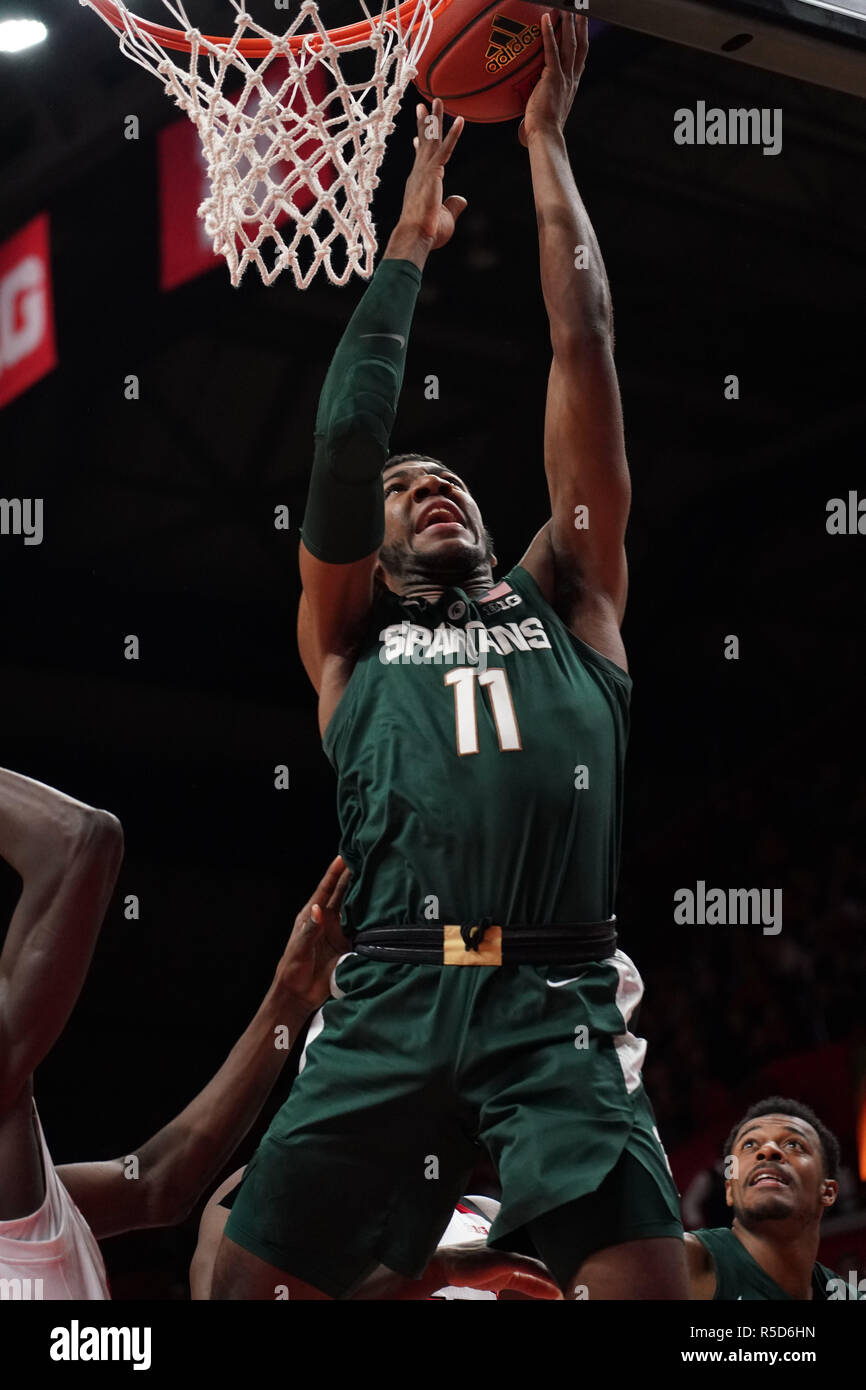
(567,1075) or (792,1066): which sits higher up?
(567,1075)

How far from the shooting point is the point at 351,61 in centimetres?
530

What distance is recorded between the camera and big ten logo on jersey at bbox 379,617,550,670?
3113 mm

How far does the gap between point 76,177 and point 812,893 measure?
370cm

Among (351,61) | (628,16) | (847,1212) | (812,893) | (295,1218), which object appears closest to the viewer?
(295,1218)

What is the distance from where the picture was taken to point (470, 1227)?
3977 millimetres

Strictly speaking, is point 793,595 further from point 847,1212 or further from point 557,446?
point 557,446

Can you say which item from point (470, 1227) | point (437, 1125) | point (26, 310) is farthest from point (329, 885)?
point (26, 310)

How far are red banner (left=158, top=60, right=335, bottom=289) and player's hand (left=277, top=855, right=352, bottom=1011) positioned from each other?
261cm

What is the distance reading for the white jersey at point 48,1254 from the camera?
3.34 metres

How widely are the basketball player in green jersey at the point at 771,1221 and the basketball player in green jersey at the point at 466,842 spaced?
1.52 m

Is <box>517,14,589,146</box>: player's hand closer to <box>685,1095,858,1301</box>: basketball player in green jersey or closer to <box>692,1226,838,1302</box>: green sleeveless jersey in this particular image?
<box>685,1095,858,1301</box>: basketball player in green jersey

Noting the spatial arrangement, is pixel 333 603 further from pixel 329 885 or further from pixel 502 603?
pixel 329 885


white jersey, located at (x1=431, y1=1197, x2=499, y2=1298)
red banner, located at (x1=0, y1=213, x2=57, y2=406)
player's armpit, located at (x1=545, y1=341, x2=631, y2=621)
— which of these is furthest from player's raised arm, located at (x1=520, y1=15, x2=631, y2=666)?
red banner, located at (x1=0, y1=213, x2=57, y2=406)
